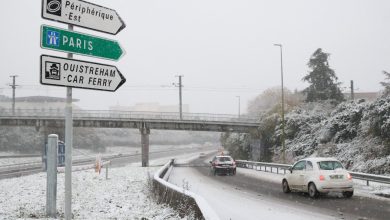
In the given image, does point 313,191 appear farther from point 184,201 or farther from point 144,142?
point 144,142

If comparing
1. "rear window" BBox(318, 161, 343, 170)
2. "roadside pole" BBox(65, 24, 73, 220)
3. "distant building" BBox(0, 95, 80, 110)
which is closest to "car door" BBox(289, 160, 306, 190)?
"rear window" BBox(318, 161, 343, 170)

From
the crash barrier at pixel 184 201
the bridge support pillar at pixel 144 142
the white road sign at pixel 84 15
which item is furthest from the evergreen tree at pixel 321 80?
the white road sign at pixel 84 15

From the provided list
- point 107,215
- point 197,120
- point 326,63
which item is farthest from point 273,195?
point 326,63

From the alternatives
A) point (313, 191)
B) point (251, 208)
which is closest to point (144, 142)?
point (313, 191)

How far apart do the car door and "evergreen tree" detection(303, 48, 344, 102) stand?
156 feet

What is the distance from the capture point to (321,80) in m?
65.2

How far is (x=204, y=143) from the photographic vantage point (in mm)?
175125

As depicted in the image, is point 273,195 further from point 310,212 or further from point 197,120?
point 197,120

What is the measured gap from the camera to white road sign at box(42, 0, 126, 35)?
23.2 ft

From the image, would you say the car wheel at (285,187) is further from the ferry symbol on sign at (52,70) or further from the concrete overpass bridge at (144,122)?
the concrete overpass bridge at (144,122)

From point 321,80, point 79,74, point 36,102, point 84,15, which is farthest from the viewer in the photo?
point 36,102

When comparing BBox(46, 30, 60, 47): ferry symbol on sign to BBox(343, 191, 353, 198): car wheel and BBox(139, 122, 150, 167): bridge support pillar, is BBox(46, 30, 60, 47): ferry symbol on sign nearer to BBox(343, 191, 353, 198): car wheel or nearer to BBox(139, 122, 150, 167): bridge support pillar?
BBox(343, 191, 353, 198): car wheel

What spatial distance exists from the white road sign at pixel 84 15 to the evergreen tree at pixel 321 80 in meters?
59.7

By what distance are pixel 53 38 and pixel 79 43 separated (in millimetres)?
453
